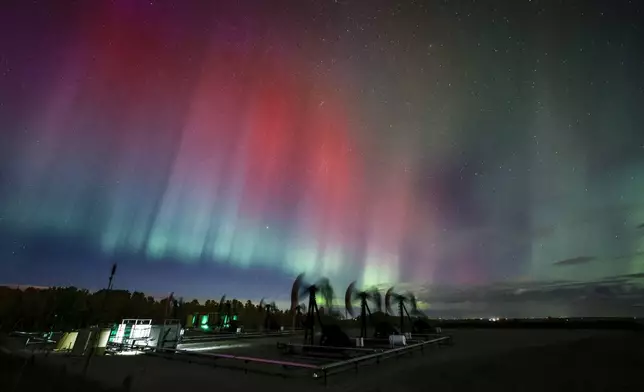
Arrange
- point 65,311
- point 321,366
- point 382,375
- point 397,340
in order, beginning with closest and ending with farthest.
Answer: point 321,366, point 382,375, point 397,340, point 65,311

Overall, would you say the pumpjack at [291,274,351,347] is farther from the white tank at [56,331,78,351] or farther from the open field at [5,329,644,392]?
the white tank at [56,331,78,351]

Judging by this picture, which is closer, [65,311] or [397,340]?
[397,340]

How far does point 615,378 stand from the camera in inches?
714

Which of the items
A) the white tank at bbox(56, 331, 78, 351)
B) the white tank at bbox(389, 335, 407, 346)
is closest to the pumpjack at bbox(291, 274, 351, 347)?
the white tank at bbox(389, 335, 407, 346)

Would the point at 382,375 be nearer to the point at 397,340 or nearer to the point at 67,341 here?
the point at 397,340

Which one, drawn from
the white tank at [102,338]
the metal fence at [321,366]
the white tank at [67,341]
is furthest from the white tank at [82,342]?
the metal fence at [321,366]

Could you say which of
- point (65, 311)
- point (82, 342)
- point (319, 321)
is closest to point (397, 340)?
point (319, 321)

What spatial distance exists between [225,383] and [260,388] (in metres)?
2.42

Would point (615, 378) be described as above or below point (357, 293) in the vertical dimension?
below

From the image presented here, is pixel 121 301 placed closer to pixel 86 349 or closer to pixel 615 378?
pixel 86 349

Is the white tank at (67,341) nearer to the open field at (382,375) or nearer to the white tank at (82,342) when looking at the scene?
the white tank at (82,342)

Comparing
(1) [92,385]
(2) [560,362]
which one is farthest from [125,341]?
(2) [560,362]

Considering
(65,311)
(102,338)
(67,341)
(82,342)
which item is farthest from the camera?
(65,311)

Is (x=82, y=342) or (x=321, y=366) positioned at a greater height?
(x=321, y=366)
